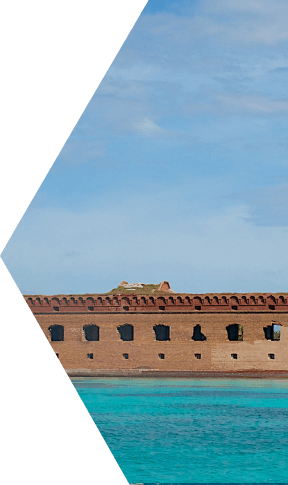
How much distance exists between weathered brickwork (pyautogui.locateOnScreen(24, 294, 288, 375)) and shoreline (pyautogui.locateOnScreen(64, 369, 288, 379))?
0.47 feet

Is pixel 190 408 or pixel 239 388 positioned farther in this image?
pixel 239 388

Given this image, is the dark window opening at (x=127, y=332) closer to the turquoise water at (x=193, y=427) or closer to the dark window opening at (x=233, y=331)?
the turquoise water at (x=193, y=427)

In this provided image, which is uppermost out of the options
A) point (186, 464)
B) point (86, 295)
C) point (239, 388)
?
point (86, 295)

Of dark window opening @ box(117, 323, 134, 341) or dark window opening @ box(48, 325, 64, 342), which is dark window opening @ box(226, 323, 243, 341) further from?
dark window opening @ box(48, 325, 64, 342)

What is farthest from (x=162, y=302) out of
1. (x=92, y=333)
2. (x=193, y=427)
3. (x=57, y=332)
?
(x=193, y=427)

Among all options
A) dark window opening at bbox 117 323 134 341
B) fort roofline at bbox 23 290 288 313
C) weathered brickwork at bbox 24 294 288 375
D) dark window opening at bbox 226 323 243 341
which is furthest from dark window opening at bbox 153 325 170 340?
dark window opening at bbox 226 323 243 341

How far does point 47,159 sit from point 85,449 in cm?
54

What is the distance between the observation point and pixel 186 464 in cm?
1362

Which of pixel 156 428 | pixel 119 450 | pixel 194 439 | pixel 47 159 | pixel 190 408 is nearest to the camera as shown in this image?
pixel 47 159

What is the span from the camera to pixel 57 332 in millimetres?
29438

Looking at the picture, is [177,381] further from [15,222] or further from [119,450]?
[15,222]

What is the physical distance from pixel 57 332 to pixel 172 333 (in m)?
6.47

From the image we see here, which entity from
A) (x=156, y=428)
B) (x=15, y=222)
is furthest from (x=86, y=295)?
(x=15, y=222)

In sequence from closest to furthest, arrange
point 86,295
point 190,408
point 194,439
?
point 194,439 < point 190,408 < point 86,295
